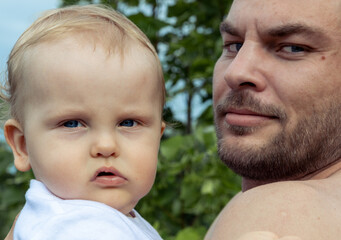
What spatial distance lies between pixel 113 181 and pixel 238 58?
38.9 inches

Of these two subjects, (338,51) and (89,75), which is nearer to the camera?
(89,75)

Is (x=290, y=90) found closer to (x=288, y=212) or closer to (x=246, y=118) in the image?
(x=246, y=118)

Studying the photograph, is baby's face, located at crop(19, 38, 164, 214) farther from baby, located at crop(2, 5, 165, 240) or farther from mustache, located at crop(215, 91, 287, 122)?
mustache, located at crop(215, 91, 287, 122)

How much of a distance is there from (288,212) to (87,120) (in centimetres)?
72

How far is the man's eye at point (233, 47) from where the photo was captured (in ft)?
9.42

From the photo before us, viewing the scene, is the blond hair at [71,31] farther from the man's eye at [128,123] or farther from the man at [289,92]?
the man at [289,92]

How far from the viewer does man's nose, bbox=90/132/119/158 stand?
5.94ft

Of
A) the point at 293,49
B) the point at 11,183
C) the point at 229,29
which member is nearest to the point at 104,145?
the point at 293,49

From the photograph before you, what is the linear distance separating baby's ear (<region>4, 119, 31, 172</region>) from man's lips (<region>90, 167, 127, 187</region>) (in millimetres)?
313

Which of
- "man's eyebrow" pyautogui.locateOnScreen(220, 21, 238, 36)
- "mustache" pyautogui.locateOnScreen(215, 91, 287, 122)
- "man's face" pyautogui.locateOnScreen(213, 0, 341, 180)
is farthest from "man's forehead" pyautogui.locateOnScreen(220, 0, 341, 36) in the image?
"mustache" pyautogui.locateOnScreen(215, 91, 287, 122)

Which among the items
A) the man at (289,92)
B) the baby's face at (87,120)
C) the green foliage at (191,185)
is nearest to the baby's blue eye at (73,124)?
the baby's face at (87,120)

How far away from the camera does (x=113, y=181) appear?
73.5 inches

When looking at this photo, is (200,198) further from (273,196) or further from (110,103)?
(110,103)

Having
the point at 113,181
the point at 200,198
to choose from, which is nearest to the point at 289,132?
the point at 113,181
